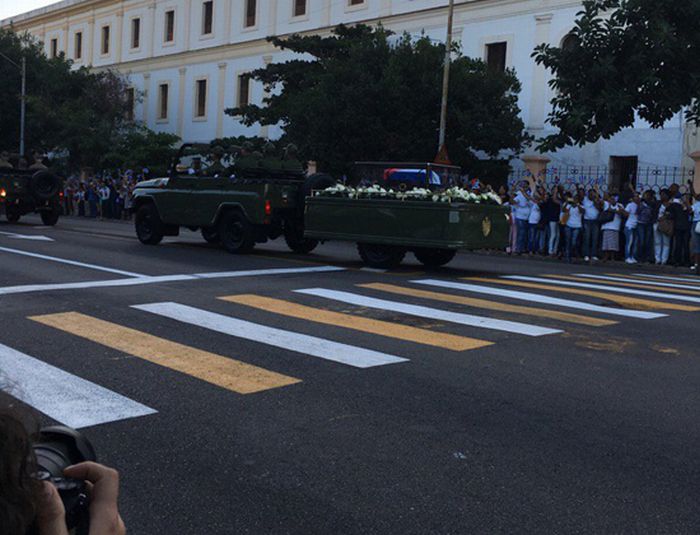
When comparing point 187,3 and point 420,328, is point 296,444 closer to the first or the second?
point 420,328

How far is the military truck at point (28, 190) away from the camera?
25172 mm

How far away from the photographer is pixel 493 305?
11.0 m

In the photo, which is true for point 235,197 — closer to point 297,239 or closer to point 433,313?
point 297,239

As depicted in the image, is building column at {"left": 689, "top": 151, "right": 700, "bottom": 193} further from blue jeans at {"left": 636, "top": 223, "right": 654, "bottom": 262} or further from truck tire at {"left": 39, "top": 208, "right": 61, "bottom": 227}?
truck tire at {"left": 39, "top": 208, "right": 61, "bottom": 227}

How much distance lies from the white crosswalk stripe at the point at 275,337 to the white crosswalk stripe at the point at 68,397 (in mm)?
1950

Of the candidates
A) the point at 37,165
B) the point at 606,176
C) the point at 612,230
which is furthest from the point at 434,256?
the point at 606,176

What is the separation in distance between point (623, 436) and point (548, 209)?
54.9ft

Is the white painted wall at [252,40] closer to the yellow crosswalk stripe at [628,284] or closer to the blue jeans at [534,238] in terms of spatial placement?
the blue jeans at [534,238]

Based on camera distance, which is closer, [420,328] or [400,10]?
[420,328]

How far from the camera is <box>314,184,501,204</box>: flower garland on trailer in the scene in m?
15.0

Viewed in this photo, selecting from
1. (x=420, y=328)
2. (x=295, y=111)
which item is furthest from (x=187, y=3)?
(x=420, y=328)

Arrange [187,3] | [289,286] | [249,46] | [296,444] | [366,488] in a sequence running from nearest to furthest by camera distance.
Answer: [366,488], [296,444], [289,286], [249,46], [187,3]

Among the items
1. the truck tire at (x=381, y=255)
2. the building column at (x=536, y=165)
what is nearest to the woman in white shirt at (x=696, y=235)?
the truck tire at (x=381, y=255)

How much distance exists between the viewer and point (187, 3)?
2148 inches
